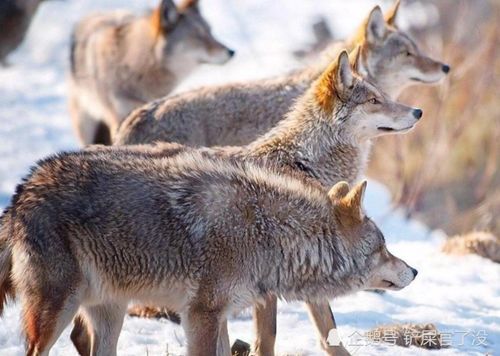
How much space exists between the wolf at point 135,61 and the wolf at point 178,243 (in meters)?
6.23

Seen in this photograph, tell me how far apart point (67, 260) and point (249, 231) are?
1.08 m

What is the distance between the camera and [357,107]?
7.08m

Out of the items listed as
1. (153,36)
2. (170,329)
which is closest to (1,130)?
(153,36)

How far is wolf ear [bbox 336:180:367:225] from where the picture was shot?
5.89 metres

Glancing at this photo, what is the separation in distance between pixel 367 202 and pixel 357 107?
6480mm

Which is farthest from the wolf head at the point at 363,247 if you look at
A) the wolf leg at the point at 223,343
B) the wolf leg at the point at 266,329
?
the wolf leg at the point at 223,343

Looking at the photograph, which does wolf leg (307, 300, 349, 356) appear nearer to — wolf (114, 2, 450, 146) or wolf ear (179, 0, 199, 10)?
wolf (114, 2, 450, 146)

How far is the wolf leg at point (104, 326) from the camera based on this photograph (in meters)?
6.07

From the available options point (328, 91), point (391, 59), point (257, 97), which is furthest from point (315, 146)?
point (391, 59)

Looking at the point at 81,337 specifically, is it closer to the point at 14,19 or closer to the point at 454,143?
the point at 14,19

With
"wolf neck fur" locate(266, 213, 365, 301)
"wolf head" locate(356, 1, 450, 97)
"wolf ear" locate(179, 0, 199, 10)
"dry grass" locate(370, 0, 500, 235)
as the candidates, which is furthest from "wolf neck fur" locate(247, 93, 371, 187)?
"dry grass" locate(370, 0, 500, 235)

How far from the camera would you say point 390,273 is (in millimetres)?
Result: 6055

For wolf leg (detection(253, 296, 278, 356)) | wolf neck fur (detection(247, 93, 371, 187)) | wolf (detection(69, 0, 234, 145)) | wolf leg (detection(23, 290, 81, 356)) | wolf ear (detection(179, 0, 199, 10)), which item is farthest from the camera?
wolf ear (detection(179, 0, 199, 10))

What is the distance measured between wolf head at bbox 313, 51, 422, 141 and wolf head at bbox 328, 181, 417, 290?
3.83ft
